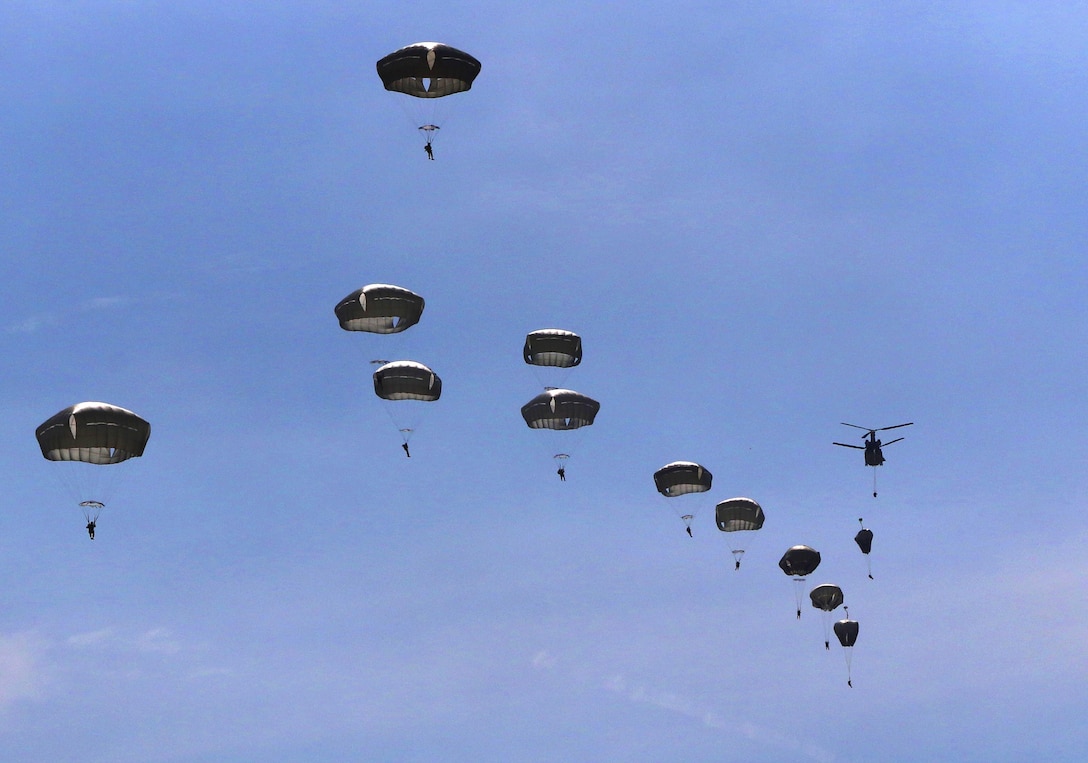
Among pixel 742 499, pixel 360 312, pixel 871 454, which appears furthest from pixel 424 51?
pixel 871 454

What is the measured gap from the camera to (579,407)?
3578 inches

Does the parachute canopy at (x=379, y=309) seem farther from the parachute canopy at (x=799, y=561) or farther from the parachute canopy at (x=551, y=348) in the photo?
the parachute canopy at (x=799, y=561)

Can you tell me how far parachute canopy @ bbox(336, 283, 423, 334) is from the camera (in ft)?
276

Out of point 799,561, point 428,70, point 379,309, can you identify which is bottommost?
point 799,561

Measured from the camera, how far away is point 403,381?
84500mm

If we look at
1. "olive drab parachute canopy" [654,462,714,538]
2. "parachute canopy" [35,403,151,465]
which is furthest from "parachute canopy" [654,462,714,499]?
"parachute canopy" [35,403,151,465]

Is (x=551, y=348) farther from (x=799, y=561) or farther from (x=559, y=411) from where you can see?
(x=799, y=561)

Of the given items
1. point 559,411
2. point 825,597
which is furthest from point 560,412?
point 825,597

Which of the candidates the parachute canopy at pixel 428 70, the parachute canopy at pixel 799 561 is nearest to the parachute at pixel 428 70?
the parachute canopy at pixel 428 70

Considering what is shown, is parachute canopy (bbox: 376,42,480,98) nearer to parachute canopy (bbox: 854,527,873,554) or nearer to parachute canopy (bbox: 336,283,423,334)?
parachute canopy (bbox: 336,283,423,334)

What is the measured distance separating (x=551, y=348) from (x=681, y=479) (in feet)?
40.6

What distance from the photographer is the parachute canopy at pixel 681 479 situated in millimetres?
96000

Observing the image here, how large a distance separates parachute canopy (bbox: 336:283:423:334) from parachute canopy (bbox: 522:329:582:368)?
9576mm

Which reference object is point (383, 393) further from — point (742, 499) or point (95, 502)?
point (742, 499)
